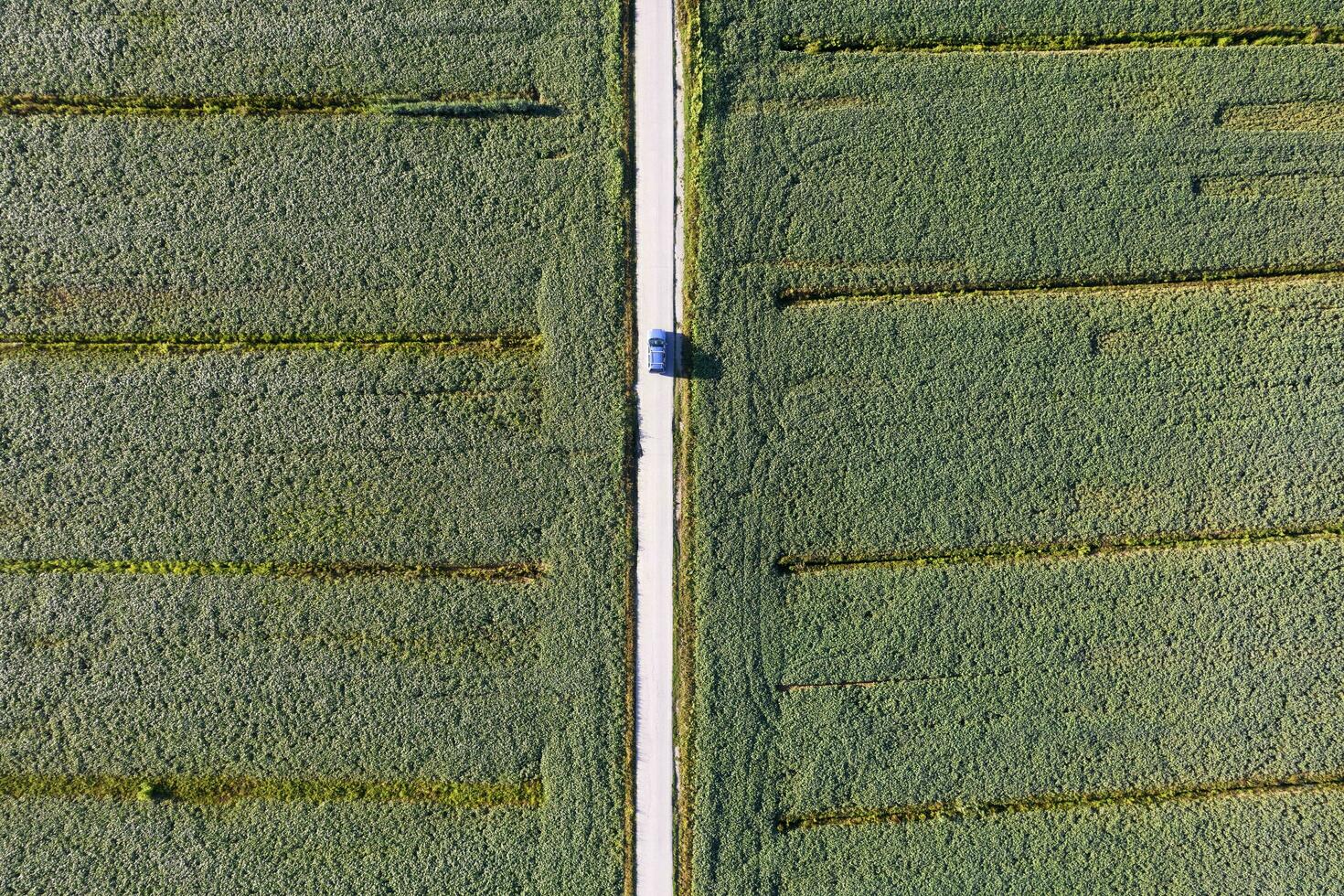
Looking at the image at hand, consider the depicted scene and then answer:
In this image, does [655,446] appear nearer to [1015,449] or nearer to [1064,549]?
[1015,449]

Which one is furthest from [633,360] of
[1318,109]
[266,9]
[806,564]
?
[1318,109]

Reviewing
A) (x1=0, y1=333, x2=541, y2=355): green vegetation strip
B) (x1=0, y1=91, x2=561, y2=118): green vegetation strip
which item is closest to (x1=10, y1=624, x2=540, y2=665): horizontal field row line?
(x1=0, y1=333, x2=541, y2=355): green vegetation strip

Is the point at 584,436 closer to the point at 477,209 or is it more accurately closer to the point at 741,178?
the point at 477,209

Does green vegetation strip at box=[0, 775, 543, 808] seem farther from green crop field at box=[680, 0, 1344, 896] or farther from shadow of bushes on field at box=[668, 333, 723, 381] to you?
shadow of bushes on field at box=[668, 333, 723, 381]

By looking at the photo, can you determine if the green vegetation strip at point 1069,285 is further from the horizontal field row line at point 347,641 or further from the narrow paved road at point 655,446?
the horizontal field row line at point 347,641

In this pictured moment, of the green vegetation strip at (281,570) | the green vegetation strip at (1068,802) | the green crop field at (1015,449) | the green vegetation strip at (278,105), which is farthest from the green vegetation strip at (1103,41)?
the green vegetation strip at (1068,802)

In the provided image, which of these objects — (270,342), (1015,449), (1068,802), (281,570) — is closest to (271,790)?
(281,570)
